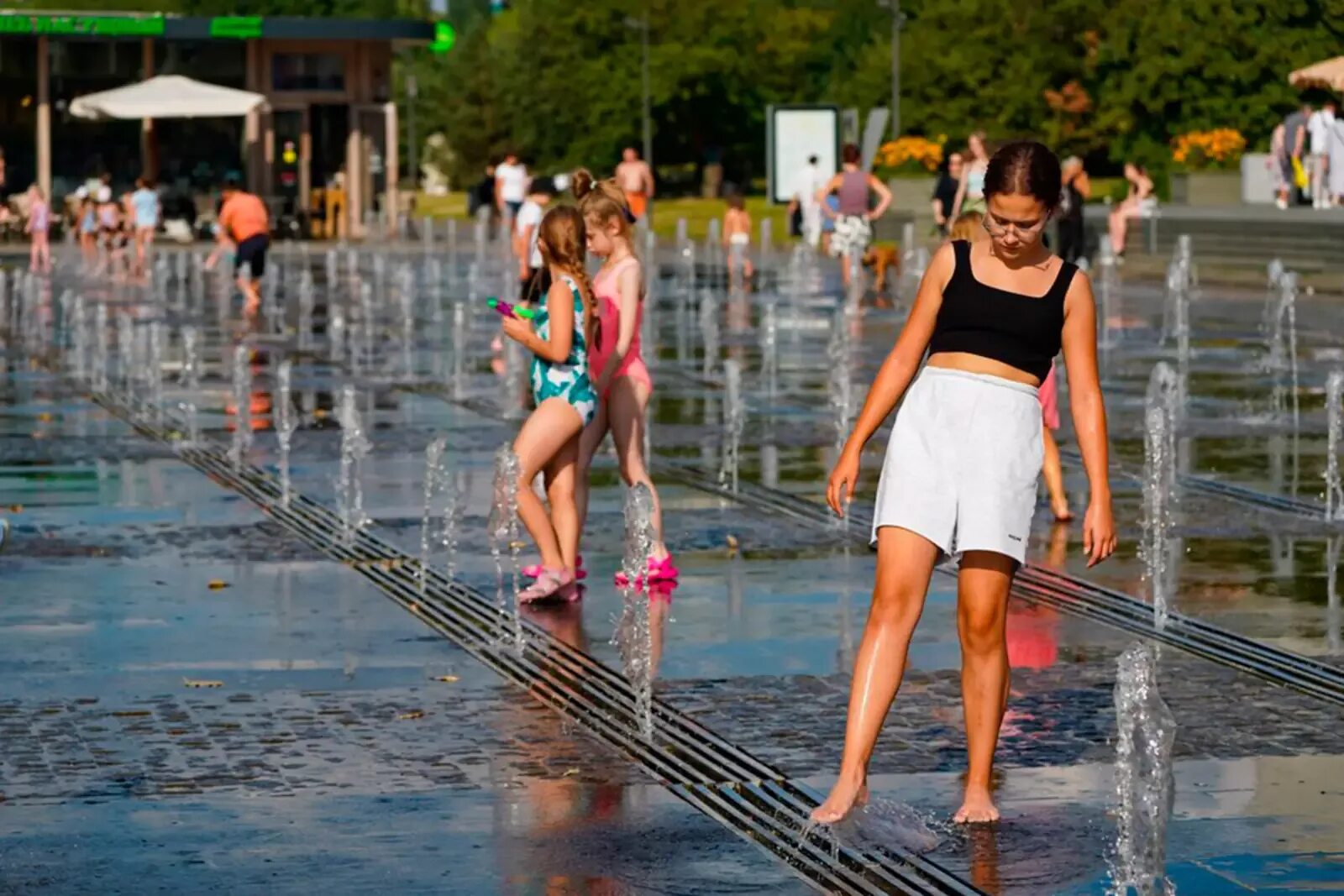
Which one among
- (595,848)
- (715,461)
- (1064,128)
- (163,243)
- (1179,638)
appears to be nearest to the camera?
(595,848)

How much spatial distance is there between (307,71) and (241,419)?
43553mm

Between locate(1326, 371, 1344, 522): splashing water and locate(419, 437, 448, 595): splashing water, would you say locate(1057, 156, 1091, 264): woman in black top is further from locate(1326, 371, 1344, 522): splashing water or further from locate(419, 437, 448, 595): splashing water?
locate(419, 437, 448, 595): splashing water

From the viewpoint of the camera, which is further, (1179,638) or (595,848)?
(1179,638)

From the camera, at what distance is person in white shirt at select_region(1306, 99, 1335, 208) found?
137ft

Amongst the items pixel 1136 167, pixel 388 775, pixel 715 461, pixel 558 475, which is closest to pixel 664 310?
pixel 1136 167

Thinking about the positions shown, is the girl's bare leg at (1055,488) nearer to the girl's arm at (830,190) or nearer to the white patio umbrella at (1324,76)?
the girl's arm at (830,190)

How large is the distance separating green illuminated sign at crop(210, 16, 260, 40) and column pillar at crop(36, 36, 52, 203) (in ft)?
11.2

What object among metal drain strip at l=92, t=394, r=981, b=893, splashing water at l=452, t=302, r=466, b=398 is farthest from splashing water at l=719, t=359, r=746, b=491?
splashing water at l=452, t=302, r=466, b=398

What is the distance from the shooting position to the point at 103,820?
7695 millimetres

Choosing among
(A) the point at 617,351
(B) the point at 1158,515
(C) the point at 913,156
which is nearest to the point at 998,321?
(A) the point at 617,351

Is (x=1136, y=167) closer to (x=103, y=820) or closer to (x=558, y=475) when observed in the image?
(x=558, y=475)

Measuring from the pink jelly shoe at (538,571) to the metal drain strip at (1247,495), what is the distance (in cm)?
285

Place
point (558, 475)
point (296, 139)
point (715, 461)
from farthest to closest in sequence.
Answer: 1. point (296, 139)
2. point (715, 461)
3. point (558, 475)

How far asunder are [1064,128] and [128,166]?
3553cm
